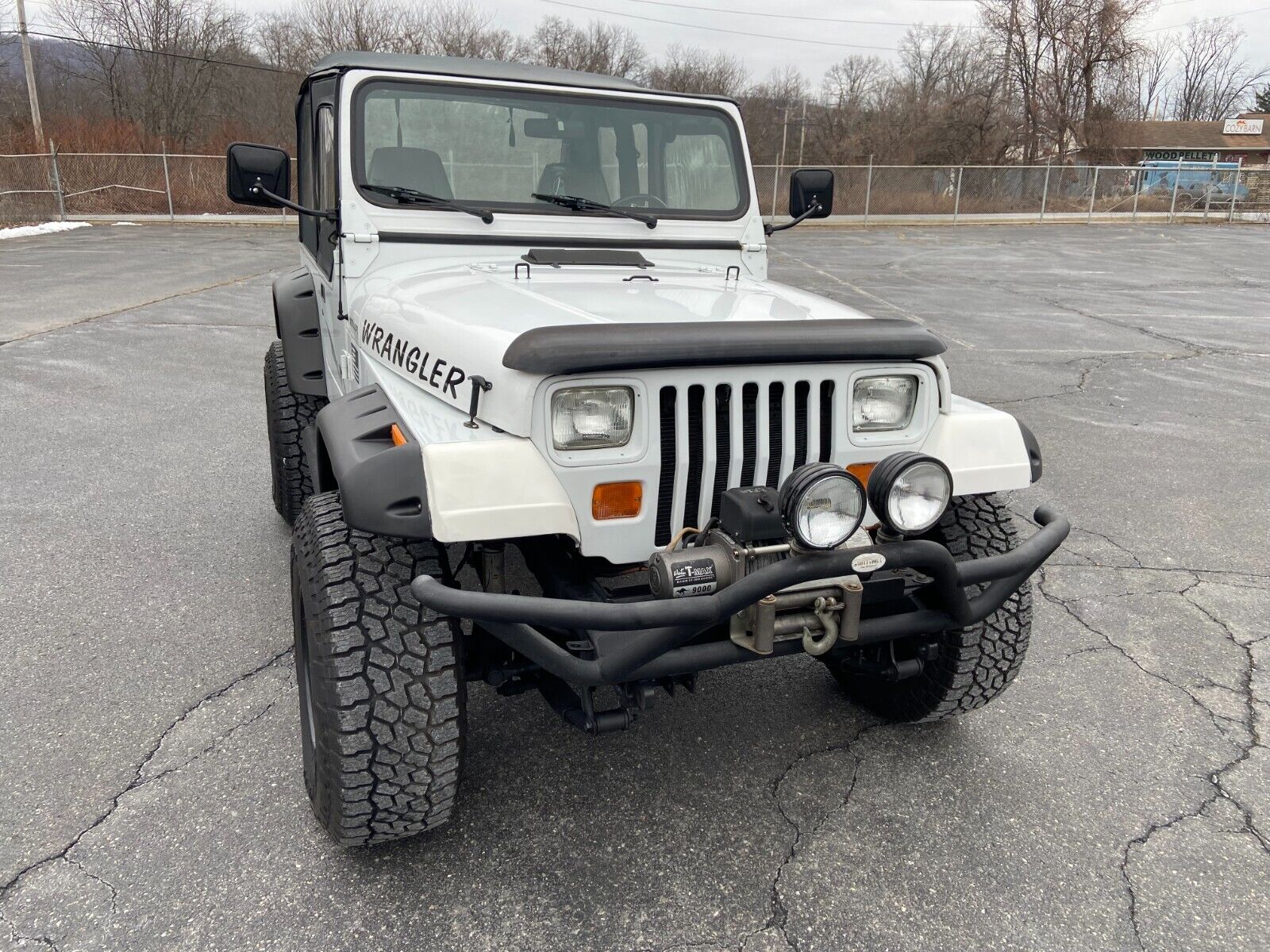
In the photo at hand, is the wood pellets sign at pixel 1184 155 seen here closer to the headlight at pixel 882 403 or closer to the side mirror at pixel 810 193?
the side mirror at pixel 810 193

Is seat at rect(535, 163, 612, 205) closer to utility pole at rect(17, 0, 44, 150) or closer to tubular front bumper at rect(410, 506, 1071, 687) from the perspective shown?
tubular front bumper at rect(410, 506, 1071, 687)

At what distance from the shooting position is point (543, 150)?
3377 millimetres

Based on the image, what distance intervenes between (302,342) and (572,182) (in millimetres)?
1416

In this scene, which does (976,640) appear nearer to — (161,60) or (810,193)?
(810,193)

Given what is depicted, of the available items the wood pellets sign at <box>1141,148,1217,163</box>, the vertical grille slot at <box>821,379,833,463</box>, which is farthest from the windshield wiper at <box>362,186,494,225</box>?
the wood pellets sign at <box>1141,148,1217,163</box>

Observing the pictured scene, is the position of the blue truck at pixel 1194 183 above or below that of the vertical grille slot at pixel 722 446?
above

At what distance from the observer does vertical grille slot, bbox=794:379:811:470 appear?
2.15 meters

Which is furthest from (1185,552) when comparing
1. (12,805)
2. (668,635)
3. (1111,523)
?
(12,805)

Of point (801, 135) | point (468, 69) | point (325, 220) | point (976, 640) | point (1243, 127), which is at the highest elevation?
point (1243, 127)

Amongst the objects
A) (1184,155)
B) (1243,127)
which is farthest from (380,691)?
(1243,127)

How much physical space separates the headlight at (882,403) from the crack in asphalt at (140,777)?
196cm

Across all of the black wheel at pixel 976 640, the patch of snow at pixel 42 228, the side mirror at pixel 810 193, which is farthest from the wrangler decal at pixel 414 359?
the patch of snow at pixel 42 228

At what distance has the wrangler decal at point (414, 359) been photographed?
226 cm

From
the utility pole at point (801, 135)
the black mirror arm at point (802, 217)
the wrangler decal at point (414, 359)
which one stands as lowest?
the wrangler decal at point (414, 359)
